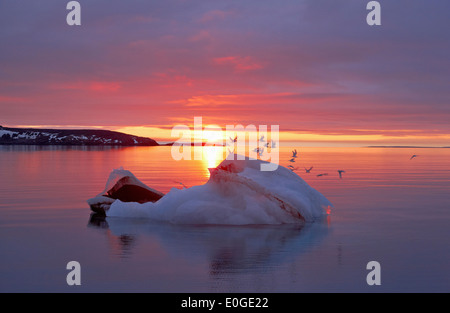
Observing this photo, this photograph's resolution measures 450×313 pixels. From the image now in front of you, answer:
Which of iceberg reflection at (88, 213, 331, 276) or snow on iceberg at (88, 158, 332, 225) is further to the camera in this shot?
snow on iceberg at (88, 158, 332, 225)

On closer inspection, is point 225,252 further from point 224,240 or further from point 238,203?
point 238,203

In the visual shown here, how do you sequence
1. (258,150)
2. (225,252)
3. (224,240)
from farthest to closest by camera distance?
(258,150), (224,240), (225,252)

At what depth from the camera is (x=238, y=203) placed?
54.0ft

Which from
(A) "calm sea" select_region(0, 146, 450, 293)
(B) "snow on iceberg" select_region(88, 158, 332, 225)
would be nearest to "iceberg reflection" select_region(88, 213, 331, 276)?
(A) "calm sea" select_region(0, 146, 450, 293)

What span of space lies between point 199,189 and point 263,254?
5.31 meters

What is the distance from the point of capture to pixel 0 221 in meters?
16.4

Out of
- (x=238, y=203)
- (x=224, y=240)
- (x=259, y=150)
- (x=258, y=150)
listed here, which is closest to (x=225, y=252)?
(x=224, y=240)

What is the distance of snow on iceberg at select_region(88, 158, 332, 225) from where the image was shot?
16.1m

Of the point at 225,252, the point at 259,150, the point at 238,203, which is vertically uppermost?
the point at 259,150

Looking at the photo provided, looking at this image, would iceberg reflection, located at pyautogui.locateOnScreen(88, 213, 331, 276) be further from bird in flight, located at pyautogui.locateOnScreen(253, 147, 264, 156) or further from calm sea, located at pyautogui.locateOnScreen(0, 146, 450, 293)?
bird in flight, located at pyautogui.locateOnScreen(253, 147, 264, 156)

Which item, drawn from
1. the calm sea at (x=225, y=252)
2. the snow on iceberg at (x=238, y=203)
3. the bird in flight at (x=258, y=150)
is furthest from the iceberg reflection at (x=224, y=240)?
the bird in flight at (x=258, y=150)

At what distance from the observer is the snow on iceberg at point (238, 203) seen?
52.9 feet
